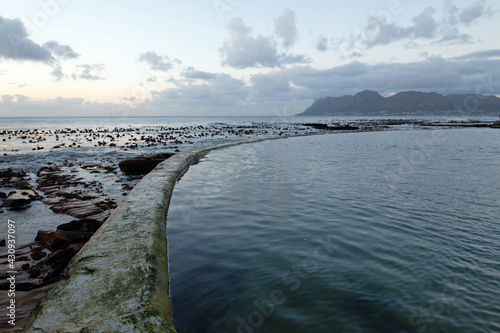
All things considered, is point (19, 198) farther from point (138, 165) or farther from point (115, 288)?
point (115, 288)

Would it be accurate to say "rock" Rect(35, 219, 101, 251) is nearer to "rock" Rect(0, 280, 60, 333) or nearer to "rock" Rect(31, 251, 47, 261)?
"rock" Rect(31, 251, 47, 261)

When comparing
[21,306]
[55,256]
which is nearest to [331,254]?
[21,306]

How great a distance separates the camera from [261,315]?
4430 millimetres

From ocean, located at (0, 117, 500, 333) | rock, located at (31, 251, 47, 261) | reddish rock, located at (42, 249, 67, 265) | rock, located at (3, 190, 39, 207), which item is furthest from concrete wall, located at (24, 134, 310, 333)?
rock, located at (3, 190, 39, 207)

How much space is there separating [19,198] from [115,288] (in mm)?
9271

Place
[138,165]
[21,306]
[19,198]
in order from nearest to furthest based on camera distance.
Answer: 1. [21,306]
2. [19,198]
3. [138,165]

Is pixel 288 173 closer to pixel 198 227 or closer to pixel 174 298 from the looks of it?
pixel 198 227

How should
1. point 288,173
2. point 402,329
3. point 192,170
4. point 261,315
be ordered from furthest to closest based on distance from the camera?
point 192,170 < point 288,173 < point 261,315 < point 402,329

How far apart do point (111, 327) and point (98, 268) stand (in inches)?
68.5

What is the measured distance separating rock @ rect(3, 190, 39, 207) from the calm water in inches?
225

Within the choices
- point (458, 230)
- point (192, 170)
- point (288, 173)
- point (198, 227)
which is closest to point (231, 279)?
point (198, 227)

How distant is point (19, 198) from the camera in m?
10.5

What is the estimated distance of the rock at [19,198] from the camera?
10328 mm

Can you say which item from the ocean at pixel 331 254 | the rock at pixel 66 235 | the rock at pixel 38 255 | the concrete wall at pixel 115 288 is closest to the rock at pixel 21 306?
the concrete wall at pixel 115 288
